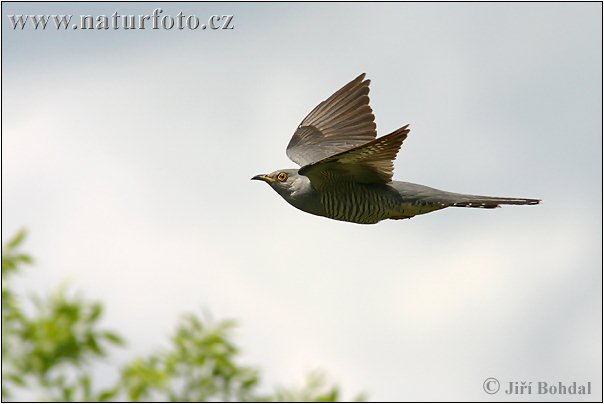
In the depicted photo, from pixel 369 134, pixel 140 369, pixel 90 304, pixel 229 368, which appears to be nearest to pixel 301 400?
pixel 229 368

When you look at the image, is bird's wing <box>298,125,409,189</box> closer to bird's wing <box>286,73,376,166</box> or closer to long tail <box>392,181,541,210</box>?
long tail <box>392,181,541,210</box>

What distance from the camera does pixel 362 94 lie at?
8.86 m

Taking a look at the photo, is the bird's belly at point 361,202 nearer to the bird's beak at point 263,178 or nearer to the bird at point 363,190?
the bird at point 363,190

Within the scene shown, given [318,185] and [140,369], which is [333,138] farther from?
[140,369]

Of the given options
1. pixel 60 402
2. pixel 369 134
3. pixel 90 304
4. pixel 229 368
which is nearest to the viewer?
pixel 60 402

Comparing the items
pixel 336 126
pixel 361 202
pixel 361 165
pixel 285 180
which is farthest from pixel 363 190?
pixel 336 126

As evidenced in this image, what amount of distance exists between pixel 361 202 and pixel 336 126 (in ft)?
6.15

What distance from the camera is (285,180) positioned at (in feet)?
25.8

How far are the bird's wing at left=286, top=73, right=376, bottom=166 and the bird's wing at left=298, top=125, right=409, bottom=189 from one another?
4.30ft

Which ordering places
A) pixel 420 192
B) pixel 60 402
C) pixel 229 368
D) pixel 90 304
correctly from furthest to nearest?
pixel 420 192 → pixel 229 368 → pixel 90 304 → pixel 60 402

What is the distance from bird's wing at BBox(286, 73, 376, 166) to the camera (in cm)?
880

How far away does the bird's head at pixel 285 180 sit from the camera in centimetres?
773

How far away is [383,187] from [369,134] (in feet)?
4.97

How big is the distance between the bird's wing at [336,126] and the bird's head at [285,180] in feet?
2.20
